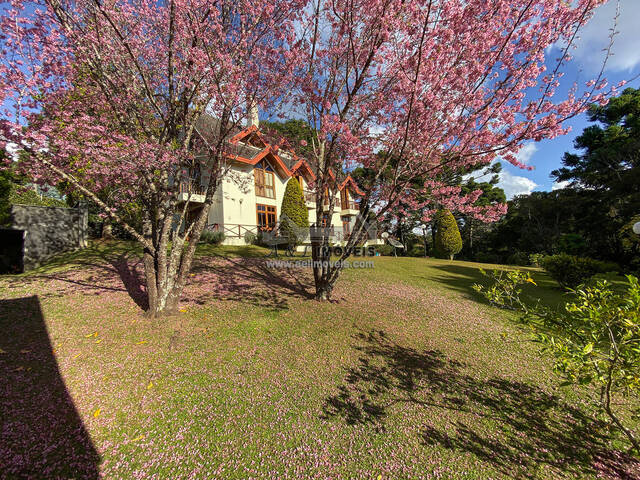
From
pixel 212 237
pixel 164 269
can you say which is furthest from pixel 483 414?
pixel 212 237

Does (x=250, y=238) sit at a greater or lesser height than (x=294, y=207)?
lesser

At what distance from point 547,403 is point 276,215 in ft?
56.9

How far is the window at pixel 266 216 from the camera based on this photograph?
17.1 meters

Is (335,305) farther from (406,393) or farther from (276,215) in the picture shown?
(276,215)

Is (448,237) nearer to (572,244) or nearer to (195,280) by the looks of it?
(572,244)

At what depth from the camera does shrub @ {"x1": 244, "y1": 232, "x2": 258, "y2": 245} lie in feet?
50.9

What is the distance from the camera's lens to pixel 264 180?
1788 cm

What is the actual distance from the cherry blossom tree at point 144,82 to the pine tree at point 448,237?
20.0m

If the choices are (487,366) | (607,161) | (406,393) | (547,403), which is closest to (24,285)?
(406,393)

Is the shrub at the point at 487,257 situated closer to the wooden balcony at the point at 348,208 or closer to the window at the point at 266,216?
the wooden balcony at the point at 348,208

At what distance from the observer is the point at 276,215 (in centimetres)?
1853

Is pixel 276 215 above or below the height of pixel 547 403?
above

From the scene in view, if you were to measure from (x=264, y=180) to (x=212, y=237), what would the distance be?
643 cm

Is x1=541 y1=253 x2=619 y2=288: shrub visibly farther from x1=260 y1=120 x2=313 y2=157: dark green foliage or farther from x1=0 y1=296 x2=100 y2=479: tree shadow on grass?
x1=0 y1=296 x2=100 y2=479: tree shadow on grass
